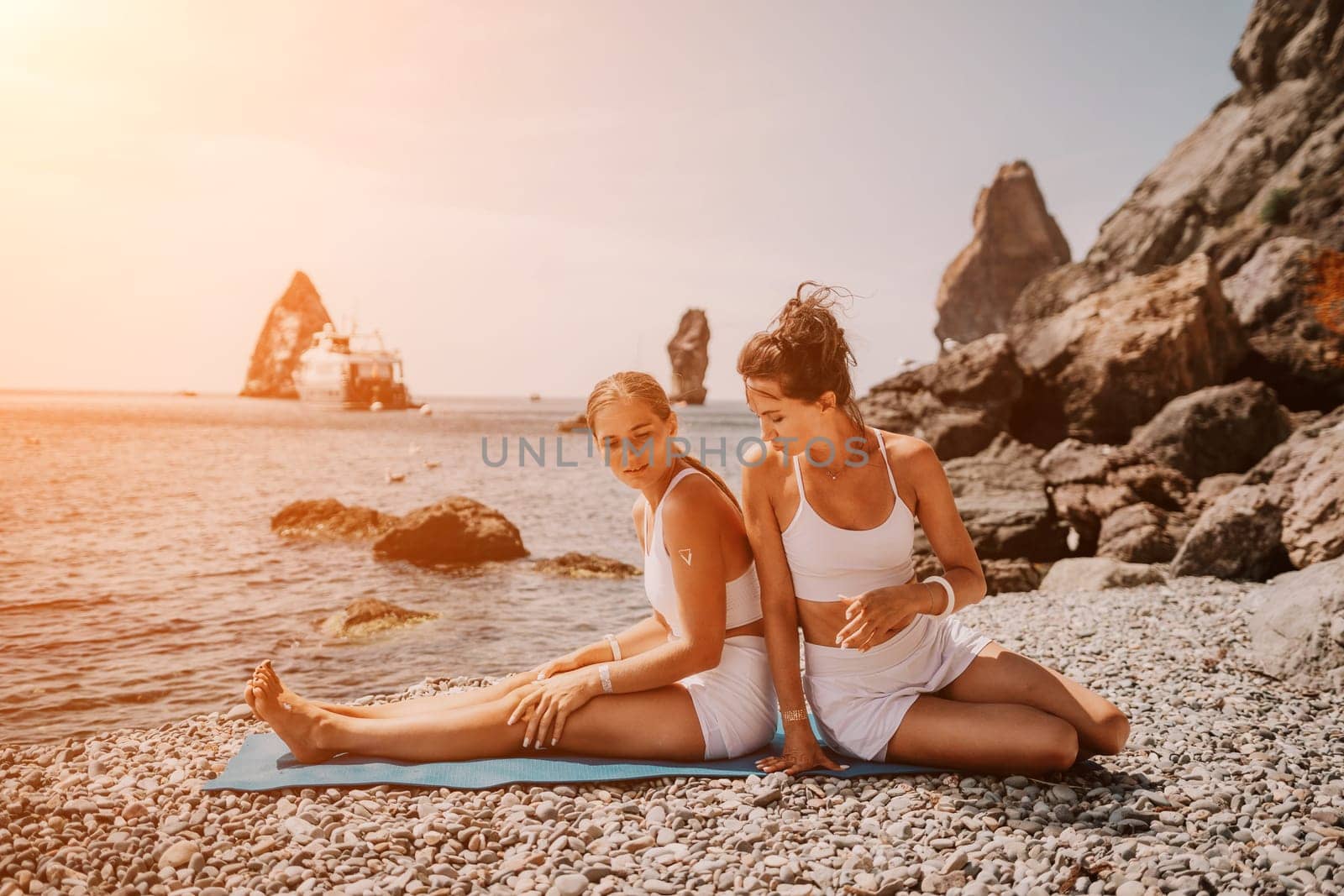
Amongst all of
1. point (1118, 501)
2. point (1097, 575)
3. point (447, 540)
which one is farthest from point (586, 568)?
point (1118, 501)

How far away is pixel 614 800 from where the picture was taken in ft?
11.8

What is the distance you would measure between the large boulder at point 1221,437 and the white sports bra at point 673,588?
11.0 metres

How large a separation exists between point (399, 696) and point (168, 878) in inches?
138

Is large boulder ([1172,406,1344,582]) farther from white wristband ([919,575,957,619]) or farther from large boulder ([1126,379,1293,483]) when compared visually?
white wristband ([919,575,957,619])

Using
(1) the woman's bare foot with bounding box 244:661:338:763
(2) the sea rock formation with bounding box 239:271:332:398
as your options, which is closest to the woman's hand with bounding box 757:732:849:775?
(1) the woman's bare foot with bounding box 244:661:338:763

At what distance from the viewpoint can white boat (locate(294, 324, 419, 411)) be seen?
→ 8444 cm

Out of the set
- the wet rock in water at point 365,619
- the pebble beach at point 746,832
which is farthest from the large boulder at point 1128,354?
the wet rock in water at point 365,619

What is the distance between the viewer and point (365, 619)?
379 inches

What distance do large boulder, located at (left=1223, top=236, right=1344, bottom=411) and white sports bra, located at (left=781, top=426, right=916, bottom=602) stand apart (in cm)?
1739

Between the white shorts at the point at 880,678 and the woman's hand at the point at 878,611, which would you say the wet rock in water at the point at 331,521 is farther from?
the woman's hand at the point at 878,611

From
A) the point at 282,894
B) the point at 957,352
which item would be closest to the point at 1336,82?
the point at 957,352

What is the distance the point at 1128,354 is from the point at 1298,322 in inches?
180

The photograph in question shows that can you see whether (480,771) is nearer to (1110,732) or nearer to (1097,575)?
(1110,732)

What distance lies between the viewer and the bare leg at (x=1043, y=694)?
11.8 ft
